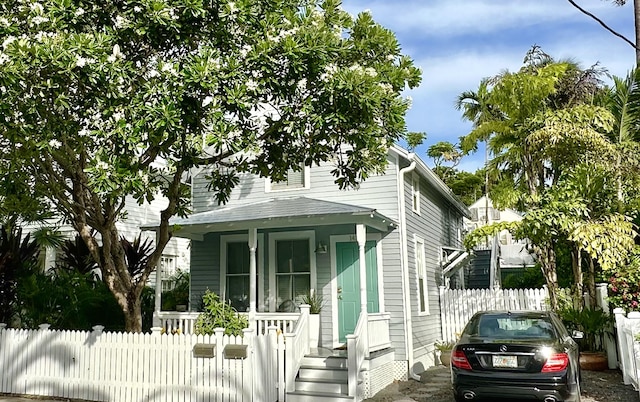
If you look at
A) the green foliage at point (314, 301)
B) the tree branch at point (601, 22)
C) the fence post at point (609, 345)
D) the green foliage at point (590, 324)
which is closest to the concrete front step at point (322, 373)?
the green foliage at point (314, 301)

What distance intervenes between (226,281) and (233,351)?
480 cm

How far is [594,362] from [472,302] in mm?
3775

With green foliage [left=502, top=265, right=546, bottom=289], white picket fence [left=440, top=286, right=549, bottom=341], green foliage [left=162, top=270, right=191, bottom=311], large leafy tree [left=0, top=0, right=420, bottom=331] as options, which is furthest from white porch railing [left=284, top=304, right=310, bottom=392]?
green foliage [left=502, top=265, right=546, bottom=289]

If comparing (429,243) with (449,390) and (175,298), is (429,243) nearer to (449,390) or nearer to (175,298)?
(449,390)

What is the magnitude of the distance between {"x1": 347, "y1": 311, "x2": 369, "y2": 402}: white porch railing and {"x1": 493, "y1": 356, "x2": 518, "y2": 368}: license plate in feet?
8.53

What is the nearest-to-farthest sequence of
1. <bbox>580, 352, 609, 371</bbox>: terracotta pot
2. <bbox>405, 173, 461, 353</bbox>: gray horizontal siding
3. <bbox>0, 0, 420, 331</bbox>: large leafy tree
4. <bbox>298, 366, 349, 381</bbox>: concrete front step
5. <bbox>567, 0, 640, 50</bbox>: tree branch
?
<bbox>0, 0, 420, 331</bbox>: large leafy tree
<bbox>298, 366, 349, 381</bbox>: concrete front step
<bbox>567, 0, 640, 50</bbox>: tree branch
<bbox>580, 352, 609, 371</bbox>: terracotta pot
<bbox>405, 173, 461, 353</bbox>: gray horizontal siding

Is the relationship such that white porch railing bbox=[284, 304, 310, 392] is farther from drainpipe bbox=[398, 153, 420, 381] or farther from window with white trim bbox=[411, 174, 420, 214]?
Answer: window with white trim bbox=[411, 174, 420, 214]

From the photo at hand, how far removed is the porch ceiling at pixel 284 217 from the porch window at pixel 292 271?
107 centimetres

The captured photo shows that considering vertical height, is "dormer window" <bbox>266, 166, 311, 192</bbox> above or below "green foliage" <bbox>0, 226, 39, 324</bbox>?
above

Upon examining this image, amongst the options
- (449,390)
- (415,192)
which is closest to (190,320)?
(449,390)

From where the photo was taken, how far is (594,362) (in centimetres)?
1056

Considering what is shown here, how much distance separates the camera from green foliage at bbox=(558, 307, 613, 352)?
10.7 metres

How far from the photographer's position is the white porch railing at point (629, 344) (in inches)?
316

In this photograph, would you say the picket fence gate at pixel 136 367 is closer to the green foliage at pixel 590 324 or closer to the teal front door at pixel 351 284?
the teal front door at pixel 351 284
